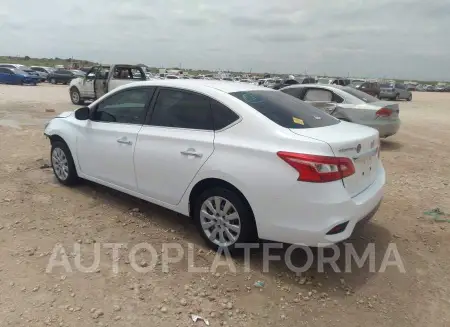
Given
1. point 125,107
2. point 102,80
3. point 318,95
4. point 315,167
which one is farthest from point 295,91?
point 102,80

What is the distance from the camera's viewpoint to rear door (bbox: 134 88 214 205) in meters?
3.66

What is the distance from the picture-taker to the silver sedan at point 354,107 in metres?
9.04

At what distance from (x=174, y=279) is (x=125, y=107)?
216 cm

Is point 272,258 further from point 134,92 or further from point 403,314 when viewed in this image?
point 134,92

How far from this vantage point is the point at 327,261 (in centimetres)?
371

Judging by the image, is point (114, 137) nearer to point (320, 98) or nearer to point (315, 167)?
point (315, 167)

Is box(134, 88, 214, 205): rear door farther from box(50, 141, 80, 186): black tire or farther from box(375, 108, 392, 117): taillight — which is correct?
box(375, 108, 392, 117): taillight

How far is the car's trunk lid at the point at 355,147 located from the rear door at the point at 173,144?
924 mm

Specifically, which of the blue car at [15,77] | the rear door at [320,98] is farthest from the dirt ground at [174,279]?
the blue car at [15,77]

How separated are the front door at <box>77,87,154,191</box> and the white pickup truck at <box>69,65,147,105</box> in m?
10.2

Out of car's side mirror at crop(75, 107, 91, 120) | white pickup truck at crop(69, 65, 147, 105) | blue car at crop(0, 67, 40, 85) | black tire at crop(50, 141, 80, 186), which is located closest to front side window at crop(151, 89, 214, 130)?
car's side mirror at crop(75, 107, 91, 120)

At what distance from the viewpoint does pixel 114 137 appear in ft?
14.5

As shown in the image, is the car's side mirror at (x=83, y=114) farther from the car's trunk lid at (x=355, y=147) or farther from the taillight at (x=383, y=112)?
the taillight at (x=383, y=112)

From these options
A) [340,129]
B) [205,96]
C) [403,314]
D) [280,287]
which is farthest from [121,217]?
[403,314]
